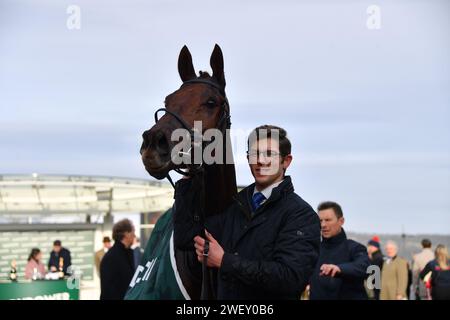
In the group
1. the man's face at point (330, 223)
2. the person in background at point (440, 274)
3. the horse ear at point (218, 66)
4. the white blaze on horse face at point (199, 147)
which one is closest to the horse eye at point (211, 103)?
the white blaze on horse face at point (199, 147)

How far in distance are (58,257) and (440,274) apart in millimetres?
6475

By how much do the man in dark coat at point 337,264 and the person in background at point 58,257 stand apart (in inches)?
296

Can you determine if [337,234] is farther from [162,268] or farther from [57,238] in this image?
[57,238]

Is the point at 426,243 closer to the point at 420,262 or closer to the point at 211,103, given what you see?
the point at 420,262

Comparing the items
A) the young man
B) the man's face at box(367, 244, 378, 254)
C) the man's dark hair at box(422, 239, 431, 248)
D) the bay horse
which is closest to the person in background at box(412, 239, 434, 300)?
the man's dark hair at box(422, 239, 431, 248)

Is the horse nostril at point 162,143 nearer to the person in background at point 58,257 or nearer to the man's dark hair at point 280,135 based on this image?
the man's dark hair at point 280,135

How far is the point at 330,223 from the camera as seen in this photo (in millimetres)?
5137

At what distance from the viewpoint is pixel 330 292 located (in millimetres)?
4996

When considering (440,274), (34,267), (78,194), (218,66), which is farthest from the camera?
(78,194)

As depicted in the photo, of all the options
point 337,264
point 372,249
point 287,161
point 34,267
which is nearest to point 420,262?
point 372,249

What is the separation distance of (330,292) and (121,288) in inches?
96.6

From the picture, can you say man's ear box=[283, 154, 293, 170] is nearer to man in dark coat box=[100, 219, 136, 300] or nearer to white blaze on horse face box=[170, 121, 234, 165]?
white blaze on horse face box=[170, 121, 234, 165]
